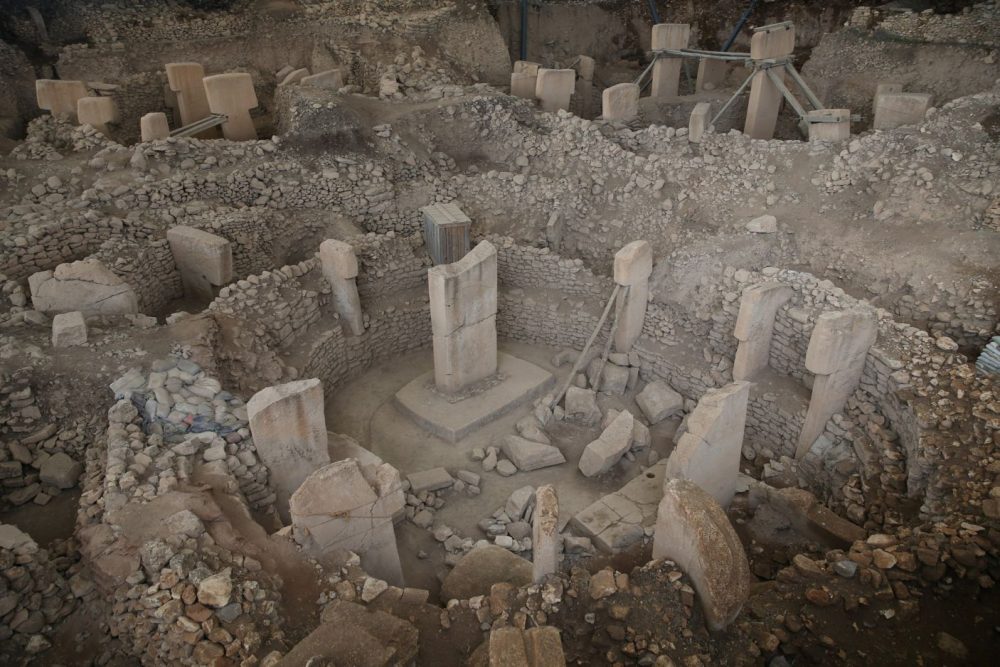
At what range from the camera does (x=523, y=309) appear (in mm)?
10156

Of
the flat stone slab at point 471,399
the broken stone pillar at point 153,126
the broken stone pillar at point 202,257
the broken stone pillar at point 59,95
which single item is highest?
the broken stone pillar at point 59,95

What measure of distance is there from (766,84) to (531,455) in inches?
320

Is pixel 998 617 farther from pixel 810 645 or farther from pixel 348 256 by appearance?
pixel 348 256

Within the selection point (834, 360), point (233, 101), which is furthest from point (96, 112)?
point (834, 360)

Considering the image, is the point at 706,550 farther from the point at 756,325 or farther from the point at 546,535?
the point at 756,325

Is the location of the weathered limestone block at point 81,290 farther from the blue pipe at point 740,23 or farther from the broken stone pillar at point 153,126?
the blue pipe at point 740,23

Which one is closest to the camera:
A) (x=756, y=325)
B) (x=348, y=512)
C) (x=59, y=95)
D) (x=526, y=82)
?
(x=348, y=512)

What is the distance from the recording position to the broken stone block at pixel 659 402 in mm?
8906

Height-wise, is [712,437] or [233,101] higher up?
[233,101]

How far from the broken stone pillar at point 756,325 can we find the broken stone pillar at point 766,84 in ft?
14.8

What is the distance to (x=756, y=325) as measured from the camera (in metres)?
8.05

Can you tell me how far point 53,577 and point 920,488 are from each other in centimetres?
752

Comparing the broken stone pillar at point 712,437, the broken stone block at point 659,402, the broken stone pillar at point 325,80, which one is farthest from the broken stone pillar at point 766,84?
the broken stone pillar at point 325,80

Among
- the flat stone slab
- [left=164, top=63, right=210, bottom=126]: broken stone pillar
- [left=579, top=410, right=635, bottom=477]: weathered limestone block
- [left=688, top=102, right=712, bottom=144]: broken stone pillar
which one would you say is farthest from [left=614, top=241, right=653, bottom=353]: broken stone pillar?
[left=164, top=63, right=210, bottom=126]: broken stone pillar
